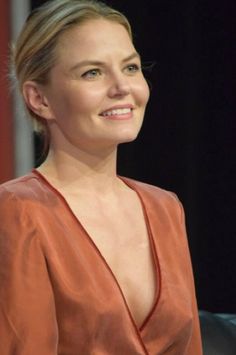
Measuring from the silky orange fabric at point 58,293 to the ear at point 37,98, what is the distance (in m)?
0.10

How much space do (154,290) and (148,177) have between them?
103 cm

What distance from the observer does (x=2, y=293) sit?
1.22 metres

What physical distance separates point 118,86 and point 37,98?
14 centimetres

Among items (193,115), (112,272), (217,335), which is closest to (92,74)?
(112,272)

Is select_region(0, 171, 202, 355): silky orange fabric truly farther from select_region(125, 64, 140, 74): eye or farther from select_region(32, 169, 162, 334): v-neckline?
select_region(125, 64, 140, 74): eye

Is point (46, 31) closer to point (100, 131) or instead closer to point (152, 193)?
point (100, 131)

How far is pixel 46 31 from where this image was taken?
1282 mm

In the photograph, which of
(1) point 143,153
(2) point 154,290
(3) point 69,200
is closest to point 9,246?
(3) point 69,200

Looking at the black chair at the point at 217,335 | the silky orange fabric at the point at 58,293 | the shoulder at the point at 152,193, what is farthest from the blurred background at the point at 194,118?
the silky orange fabric at the point at 58,293

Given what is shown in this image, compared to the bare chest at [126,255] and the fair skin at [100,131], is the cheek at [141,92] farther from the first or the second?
the bare chest at [126,255]

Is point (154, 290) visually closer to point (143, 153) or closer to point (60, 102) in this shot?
point (60, 102)

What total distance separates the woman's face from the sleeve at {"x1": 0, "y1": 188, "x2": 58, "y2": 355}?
0.16m

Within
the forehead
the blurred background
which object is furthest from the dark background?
the forehead

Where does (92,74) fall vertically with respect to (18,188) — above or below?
above
